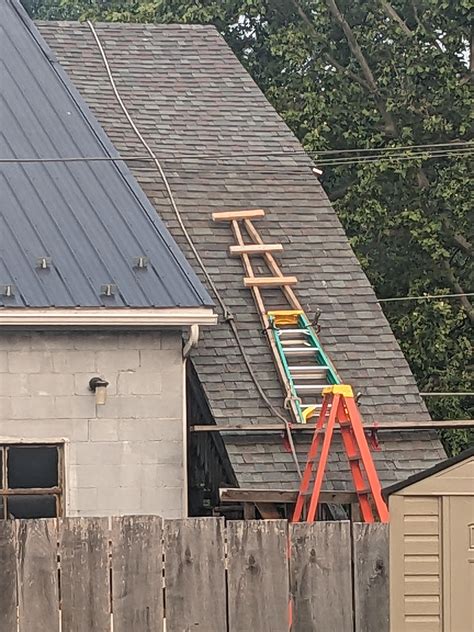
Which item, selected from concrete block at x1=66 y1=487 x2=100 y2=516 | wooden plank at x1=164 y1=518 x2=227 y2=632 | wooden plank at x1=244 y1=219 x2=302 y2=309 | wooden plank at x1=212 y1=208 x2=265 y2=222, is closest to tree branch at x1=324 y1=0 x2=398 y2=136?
wooden plank at x1=212 y1=208 x2=265 y2=222

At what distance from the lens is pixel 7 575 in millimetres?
6637

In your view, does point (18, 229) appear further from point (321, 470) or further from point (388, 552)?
point (388, 552)

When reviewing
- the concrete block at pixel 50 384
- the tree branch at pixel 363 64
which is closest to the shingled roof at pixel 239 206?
the concrete block at pixel 50 384

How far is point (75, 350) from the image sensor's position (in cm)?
1284

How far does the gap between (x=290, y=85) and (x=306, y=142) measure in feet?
6.55

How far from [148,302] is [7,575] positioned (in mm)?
6325

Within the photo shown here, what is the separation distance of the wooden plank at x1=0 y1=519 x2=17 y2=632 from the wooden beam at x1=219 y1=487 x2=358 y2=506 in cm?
568

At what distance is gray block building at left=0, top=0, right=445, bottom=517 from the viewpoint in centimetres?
1273

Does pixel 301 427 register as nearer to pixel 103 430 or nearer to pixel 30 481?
pixel 103 430

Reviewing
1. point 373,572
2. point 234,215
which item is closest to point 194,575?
point 373,572

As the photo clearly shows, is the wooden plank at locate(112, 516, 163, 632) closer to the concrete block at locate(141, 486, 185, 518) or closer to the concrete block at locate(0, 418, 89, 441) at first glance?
the concrete block at locate(0, 418, 89, 441)

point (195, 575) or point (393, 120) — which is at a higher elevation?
point (393, 120)

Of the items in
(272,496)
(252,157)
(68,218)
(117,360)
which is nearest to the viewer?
(272,496)

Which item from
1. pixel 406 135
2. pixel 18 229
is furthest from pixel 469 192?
pixel 18 229
